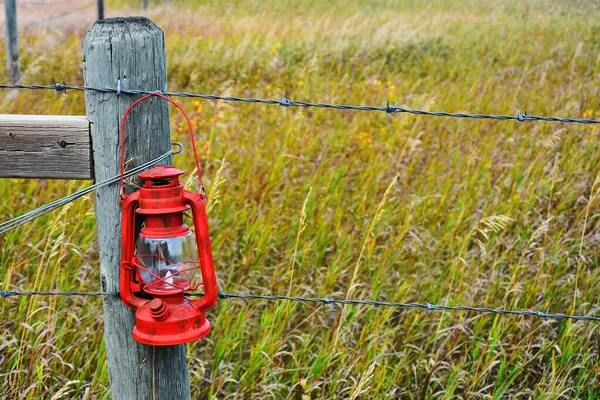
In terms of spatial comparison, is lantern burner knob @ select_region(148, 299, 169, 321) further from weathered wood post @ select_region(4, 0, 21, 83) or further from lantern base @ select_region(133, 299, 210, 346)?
weathered wood post @ select_region(4, 0, 21, 83)

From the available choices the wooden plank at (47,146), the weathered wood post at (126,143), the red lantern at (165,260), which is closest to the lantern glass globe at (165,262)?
the red lantern at (165,260)

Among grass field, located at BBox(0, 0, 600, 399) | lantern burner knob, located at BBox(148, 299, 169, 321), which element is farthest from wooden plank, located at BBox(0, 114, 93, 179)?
grass field, located at BBox(0, 0, 600, 399)

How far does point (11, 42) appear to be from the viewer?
607cm

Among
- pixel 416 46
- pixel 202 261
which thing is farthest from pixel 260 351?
pixel 416 46

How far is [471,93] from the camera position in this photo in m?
5.68

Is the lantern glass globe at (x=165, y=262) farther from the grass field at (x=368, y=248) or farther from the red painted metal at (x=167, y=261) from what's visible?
the grass field at (x=368, y=248)

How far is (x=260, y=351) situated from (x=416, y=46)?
242 inches

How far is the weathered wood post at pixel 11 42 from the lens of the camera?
5.98 metres

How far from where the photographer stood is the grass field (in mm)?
2375

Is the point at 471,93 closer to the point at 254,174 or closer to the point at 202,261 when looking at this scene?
the point at 254,174

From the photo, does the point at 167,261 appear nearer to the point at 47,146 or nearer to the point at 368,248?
the point at 47,146

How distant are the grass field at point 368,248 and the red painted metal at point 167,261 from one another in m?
0.66

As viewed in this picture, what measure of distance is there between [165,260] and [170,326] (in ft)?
0.52

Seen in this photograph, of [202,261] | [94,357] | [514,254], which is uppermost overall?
[202,261]
